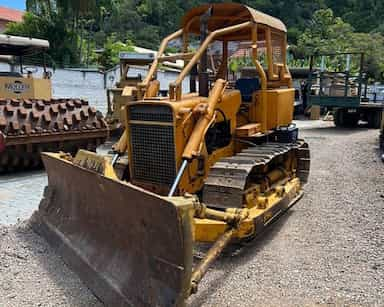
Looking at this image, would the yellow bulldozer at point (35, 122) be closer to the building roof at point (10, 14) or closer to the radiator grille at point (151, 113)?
the radiator grille at point (151, 113)

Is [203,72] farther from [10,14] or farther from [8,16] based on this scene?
[10,14]

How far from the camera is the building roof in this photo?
168 ft

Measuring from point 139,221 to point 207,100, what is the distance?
73.7 inches

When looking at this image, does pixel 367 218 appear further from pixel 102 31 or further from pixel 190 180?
pixel 102 31

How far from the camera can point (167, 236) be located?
299 centimetres

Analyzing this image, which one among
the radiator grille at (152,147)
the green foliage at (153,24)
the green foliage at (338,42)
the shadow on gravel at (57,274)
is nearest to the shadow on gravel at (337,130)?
the radiator grille at (152,147)

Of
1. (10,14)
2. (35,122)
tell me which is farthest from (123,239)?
(10,14)

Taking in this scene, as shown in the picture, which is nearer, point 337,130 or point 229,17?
point 229,17

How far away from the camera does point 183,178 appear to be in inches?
180

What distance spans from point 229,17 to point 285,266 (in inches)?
122

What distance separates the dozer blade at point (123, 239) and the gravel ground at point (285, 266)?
190 millimetres

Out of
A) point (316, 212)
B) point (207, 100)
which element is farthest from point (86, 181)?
point (316, 212)

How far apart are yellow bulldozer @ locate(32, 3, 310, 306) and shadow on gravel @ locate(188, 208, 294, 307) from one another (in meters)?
0.28

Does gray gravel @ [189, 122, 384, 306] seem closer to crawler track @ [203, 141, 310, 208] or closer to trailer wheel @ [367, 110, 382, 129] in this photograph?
crawler track @ [203, 141, 310, 208]
